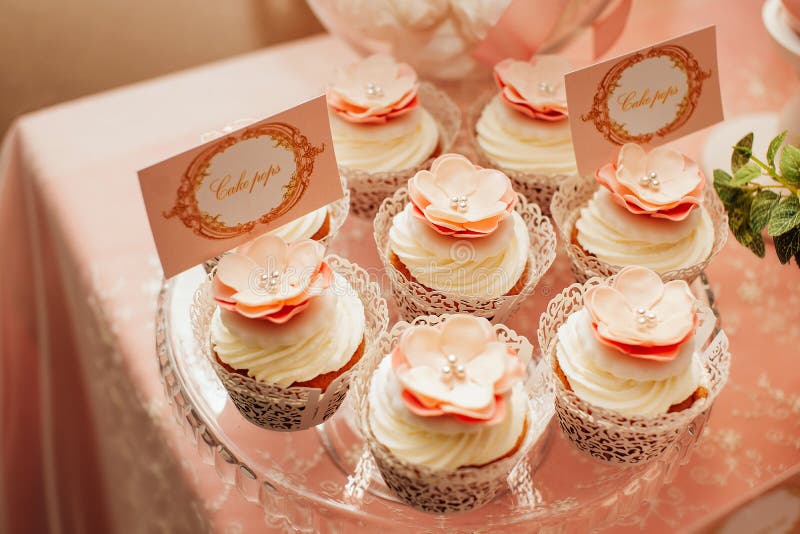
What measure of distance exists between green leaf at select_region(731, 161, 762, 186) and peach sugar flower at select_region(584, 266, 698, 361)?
202mm

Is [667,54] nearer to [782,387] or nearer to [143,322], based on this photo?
[782,387]

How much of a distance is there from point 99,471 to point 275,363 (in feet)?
2.96

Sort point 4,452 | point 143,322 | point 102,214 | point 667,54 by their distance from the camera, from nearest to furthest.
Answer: point 667,54 → point 143,322 → point 102,214 → point 4,452

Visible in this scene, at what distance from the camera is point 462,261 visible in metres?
1.30

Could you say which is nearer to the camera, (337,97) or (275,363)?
(275,363)

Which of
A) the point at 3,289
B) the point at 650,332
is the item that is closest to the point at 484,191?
the point at 650,332

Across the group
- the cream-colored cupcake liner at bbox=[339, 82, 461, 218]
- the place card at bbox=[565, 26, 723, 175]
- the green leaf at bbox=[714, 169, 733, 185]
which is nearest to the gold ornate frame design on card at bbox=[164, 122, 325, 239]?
the cream-colored cupcake liner at bbox=[339, 82, 461, 218]

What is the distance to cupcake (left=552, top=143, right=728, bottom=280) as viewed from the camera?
4.36ft

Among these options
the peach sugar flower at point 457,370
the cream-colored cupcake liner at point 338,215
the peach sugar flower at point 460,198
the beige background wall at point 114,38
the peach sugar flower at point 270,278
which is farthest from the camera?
the beige background wall at point 114,38

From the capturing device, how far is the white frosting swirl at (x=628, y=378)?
3.72 ft

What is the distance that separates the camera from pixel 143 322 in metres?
1.54

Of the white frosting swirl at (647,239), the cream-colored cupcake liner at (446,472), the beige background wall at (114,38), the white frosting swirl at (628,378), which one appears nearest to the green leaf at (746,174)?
the white frosting swirl at (647,239)

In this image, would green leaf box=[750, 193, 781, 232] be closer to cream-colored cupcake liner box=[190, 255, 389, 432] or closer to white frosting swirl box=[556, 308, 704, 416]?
white frosting swirl box=[556, 308, 704, 416]

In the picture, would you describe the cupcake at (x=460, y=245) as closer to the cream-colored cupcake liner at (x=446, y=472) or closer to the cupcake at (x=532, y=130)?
the cream-colored cupcake liner at (x=446, y=472)
